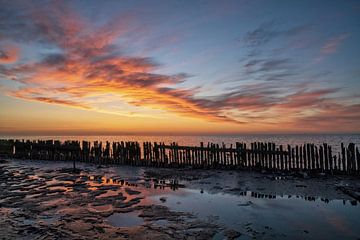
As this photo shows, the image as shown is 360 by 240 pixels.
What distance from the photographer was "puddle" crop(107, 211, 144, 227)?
21.6 feet

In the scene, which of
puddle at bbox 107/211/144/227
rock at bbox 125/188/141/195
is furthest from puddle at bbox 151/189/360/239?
puddle at bbox 107/211/144/227

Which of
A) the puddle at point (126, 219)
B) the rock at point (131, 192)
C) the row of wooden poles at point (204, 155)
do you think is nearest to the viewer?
the puddle at point (126, 219)

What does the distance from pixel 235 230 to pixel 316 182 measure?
7403mm

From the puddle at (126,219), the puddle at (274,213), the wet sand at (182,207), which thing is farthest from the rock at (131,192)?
the puddle at (126,219)

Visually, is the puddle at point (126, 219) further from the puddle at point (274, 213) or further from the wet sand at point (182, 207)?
the puddle at point (274, 213)

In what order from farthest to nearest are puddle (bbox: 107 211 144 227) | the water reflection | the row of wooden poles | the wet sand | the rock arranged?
1. the row of wooden poles
2. the rock
3. the water reflection
4. puddle (bbox: 107 211 144 227)
5. the wet sand

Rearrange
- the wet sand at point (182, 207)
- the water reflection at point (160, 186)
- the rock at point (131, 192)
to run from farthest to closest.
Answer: the rock at point (131, 192) → the water reflection at point (160, 186) → the wet sand at point (182, 207)

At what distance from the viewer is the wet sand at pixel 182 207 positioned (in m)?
6.04

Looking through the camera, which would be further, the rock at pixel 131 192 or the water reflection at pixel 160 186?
the rock at pixel 131 192

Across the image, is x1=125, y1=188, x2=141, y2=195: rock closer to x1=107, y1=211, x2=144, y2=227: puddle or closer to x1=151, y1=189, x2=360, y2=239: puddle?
x1=151, y1=189, x2=360, y2=239: puddle

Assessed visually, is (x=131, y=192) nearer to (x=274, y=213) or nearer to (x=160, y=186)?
(x=160, y=186)

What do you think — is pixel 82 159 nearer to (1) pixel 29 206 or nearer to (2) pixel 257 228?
(1) pixel 29 206

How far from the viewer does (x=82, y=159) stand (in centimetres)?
2089

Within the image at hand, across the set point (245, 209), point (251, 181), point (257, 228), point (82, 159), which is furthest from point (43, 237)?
point (82, 159)
